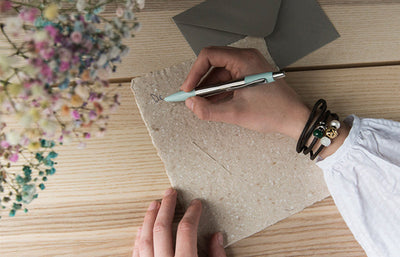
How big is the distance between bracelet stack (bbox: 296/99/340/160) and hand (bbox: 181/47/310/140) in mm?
21

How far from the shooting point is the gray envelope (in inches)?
27.3

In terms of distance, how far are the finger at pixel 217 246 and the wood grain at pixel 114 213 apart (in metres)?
0.04

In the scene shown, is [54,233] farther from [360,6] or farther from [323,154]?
[360,6]

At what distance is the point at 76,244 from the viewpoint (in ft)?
1.96

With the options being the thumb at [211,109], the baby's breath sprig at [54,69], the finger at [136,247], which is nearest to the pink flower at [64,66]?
the baby's breath sprig at [54,69]

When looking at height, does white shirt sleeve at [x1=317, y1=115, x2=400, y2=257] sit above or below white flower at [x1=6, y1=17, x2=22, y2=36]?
below

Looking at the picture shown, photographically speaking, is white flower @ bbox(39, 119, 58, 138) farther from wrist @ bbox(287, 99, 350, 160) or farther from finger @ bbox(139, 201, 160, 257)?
wrist @ bbox(287, 99, 350, 160)

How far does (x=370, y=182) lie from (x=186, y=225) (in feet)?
1.19

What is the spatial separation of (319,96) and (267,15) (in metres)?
0.22

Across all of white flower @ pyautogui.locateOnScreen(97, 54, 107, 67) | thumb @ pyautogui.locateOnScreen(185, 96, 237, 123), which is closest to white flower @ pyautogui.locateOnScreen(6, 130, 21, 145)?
white flower @ pyautogui.locateOnScreen(97, 54, 107, 67)

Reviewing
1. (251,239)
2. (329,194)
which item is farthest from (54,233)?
(329,194)

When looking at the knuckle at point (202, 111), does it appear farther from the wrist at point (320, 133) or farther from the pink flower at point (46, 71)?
the pink flower at point (46, 71)

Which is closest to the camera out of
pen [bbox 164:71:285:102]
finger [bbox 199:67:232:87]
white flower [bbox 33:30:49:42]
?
white flower [bbox 33:30:49:42]

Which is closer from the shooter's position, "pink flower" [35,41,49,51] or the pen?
"pink flower" [35,41,49,51]
